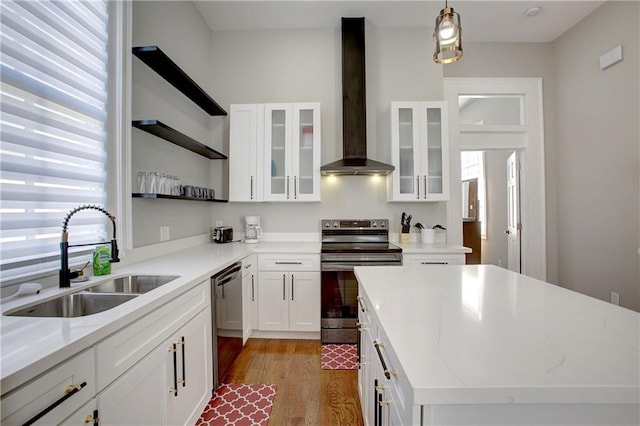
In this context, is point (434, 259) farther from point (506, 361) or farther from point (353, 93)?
point (506, 361)

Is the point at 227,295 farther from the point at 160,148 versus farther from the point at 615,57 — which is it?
the point at 615,57

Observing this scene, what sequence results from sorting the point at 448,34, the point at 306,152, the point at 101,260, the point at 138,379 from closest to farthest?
the point at 138,379
the point at 448,34
the point at 101,260
the point at 306,152

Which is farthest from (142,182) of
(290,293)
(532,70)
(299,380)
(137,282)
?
(532,70)

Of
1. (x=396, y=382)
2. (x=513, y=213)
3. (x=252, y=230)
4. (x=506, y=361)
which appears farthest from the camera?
(x=513, y=213)

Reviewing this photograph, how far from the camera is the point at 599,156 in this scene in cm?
285

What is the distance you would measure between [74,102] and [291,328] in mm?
2350

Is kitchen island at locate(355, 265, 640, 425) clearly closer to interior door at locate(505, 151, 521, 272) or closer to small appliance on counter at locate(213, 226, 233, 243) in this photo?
small appliance on counter at locate(213, 226, 233, 243)

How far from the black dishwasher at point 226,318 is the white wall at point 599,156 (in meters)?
3.67

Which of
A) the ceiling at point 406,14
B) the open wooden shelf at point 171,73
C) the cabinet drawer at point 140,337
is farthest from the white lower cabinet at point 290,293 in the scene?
the ceiling at point 406,14

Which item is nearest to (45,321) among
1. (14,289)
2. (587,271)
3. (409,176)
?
(14,289)

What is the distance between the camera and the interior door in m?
3.58

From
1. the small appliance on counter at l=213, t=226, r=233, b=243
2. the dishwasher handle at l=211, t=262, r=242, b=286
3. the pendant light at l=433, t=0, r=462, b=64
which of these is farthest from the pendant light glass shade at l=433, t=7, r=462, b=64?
the small appliance on counter at l=213, t=226, r=233, b=243

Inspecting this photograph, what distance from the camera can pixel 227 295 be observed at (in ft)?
6.55

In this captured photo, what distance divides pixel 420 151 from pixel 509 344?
2504 mm
